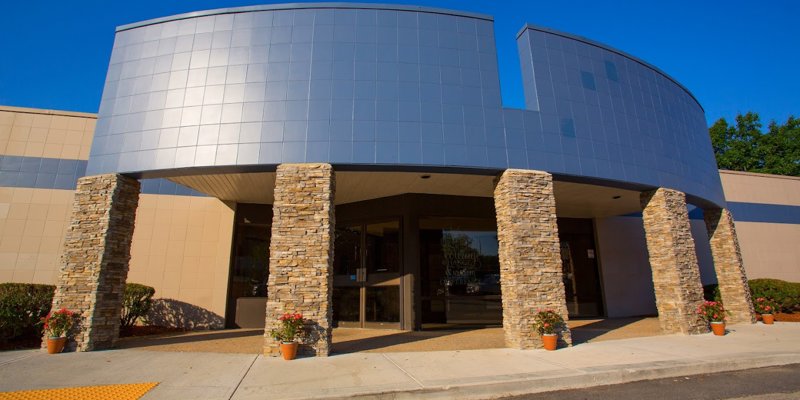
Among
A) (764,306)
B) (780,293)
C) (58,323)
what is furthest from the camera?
(780,293)

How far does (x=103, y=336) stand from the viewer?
867 cm

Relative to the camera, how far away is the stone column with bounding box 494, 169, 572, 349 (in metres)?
8.75

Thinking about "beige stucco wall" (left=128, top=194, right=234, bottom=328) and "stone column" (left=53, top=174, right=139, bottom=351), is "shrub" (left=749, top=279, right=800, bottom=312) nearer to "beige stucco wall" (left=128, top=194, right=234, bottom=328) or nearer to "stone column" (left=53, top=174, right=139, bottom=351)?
"beige stucco wall" (left=128, top=194, right=234, bottom=328)

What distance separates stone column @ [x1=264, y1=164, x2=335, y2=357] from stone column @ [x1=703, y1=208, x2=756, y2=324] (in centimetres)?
1404

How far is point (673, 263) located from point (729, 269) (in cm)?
467

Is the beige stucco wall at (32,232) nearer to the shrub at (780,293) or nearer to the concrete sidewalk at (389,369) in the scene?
the concrete sidewalk at (389,369)

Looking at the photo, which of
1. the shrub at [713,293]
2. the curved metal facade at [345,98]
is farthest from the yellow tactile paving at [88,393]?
the shrub at [713,293]

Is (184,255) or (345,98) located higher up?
(345,98)

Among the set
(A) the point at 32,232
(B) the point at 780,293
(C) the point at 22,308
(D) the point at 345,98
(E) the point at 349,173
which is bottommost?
(C) the point at 22,308

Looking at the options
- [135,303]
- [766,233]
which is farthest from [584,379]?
[766,233]

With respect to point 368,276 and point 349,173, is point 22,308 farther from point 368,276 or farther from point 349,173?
point 368,276

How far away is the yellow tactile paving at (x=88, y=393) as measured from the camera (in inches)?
204

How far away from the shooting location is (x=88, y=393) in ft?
17.7

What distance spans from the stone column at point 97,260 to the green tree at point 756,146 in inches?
1549
